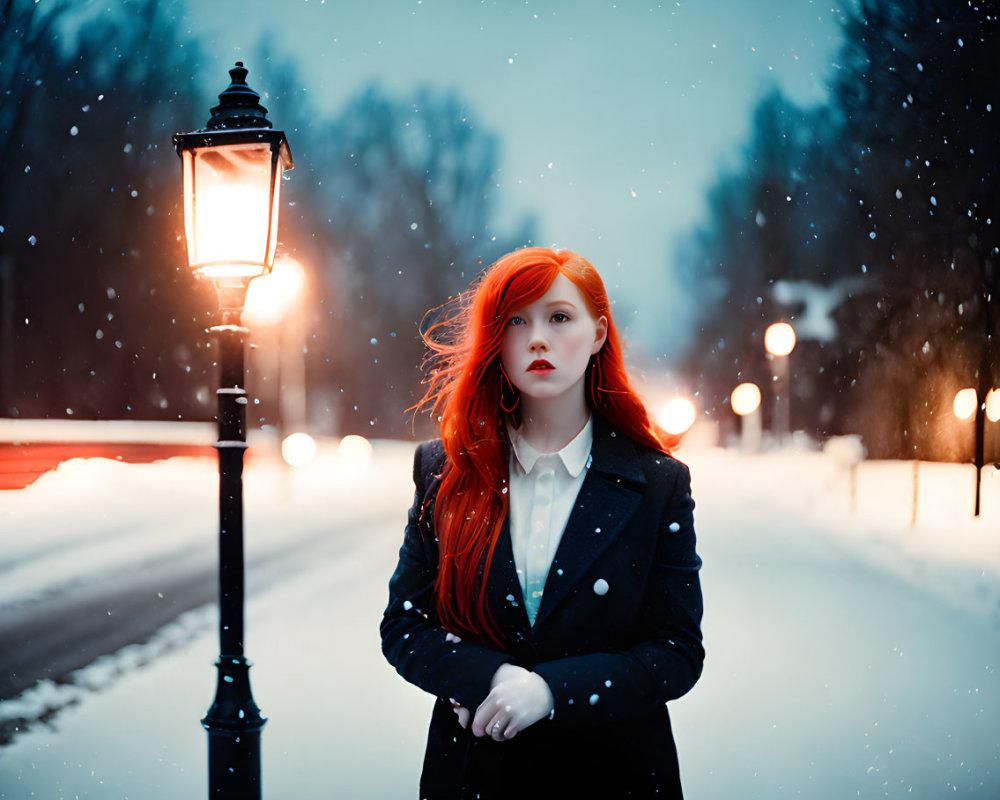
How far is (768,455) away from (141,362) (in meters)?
3.35

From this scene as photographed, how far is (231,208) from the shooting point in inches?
84.7

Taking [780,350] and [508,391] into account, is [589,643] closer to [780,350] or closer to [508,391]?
[508,391]

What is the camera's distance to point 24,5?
3.33 m

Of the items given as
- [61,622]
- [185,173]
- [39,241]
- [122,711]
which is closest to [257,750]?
[122,711]

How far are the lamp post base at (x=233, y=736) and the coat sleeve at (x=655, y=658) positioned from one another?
56.0 inches

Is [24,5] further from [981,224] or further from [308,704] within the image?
[981,224]

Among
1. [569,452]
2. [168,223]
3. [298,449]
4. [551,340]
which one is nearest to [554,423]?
[569,452]

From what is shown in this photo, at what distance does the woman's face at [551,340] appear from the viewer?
136cm

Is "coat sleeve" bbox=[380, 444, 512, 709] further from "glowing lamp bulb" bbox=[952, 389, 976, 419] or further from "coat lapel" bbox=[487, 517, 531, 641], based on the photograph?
"glowing lamp bulb" bbox=[952, 389, 976, 419]

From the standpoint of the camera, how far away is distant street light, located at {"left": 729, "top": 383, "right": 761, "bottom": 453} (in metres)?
3.82

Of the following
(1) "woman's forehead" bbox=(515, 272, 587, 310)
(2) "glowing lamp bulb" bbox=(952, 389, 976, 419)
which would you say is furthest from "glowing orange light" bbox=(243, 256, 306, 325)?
(2) "glowing lamp bulb" bbox=(952, 389, 976, 419)

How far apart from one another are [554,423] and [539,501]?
164 mm

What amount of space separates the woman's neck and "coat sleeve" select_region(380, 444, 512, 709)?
0.21 meters

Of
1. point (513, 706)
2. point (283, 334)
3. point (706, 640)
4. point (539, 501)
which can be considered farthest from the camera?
point (706, 640)
